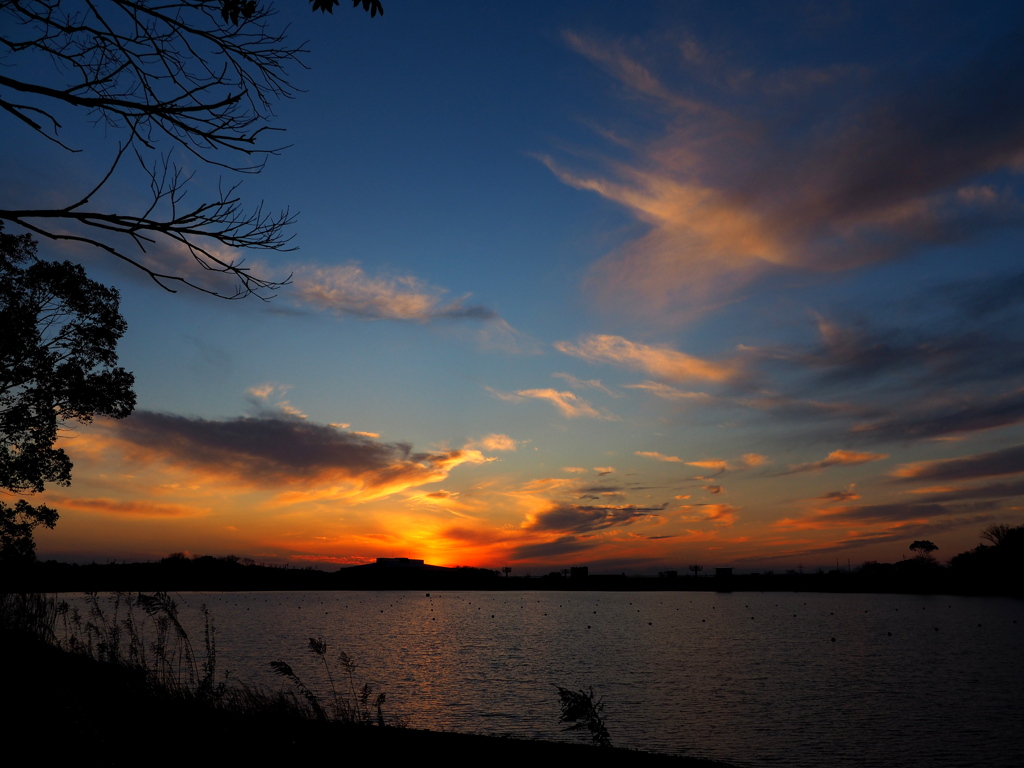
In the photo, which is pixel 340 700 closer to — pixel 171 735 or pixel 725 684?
pixel 171 735

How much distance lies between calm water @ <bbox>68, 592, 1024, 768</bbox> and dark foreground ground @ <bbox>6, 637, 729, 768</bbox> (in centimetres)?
1551

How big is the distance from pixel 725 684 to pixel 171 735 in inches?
1745

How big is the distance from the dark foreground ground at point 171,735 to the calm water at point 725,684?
15509 millimetres

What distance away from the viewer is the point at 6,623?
876 inches

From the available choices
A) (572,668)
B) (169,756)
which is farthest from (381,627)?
(169,756)

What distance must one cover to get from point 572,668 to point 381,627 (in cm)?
5923

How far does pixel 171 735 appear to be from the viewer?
13.0 metres

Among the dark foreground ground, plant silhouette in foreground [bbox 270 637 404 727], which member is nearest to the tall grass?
plant silhouette in foreground [bbox 270 637 404 727]

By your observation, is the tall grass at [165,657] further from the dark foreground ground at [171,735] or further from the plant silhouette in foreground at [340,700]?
the dark foreground ground at [171,735]

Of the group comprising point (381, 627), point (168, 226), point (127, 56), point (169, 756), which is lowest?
point (381, 627)

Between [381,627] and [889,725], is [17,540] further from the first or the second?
[381,627]

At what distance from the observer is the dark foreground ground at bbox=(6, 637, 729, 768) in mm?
11273

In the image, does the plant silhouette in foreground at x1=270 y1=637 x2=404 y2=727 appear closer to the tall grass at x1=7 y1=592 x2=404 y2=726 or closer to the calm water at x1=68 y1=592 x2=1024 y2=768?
the tall grass at x1=7 y1=592 x2=404 y2=726

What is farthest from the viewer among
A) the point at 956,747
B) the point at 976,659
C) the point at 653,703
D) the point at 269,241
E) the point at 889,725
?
the point at 976,659
